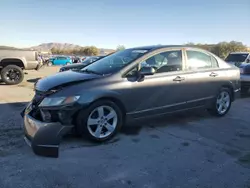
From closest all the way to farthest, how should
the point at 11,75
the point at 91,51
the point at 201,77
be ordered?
the point at 201,77, the point at 11,75, the point at 91,51

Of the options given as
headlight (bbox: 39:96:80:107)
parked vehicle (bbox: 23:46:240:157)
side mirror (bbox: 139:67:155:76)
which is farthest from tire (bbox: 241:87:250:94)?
headlight (bbox: 39:96:80:107)

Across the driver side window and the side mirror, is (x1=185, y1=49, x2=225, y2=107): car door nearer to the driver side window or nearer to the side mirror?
the driver side window

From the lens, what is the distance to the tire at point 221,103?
595 centimetres

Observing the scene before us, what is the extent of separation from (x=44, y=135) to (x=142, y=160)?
4.62 feet

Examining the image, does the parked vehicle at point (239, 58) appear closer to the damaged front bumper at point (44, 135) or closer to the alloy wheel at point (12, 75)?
the alloy wheel at point (12, 75)

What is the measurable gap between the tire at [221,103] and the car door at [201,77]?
0.22m

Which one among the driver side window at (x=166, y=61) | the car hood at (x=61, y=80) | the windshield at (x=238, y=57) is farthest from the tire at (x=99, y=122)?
the windshield at (x=238, y=57)

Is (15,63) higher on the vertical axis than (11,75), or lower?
higher

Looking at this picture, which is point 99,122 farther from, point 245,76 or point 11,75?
point 11,75

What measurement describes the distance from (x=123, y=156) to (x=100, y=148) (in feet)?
1.43

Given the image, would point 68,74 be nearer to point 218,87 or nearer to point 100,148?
point 100,148

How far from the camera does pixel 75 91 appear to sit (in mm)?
3938

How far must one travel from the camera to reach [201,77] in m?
5.46

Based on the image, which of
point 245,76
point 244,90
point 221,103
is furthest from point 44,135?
point 244,90
